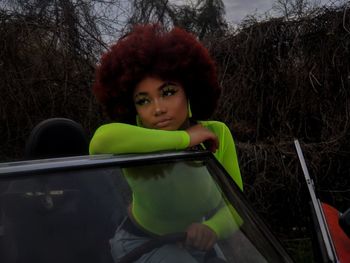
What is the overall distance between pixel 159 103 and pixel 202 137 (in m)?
0.27

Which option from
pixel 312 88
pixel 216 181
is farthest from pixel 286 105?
pixel 216 181

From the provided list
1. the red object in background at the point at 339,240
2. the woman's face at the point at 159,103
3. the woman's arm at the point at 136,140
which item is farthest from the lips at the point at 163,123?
the red object in background at the point at 339,240

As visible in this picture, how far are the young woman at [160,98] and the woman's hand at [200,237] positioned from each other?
0.17 feet

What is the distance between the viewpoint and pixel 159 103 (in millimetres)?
2088

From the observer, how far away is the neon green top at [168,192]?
1.63 m

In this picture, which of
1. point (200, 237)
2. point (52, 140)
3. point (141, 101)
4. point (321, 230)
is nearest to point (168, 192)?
point (200, 237)

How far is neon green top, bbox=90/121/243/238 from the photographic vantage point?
1.63 metres

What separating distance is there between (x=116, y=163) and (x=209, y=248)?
391 millimetres

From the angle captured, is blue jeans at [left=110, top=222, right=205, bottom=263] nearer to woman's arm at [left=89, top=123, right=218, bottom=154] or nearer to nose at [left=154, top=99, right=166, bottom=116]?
woman's arm at [left=89, top=123, right=218, bottom=154]

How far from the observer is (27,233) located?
1413 mm

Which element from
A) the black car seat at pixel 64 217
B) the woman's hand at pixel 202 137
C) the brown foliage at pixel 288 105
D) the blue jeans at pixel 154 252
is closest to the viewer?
the black car seat at pixel 64 217

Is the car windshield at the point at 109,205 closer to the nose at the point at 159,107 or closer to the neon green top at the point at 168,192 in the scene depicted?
the neon green top at the point at 168,192

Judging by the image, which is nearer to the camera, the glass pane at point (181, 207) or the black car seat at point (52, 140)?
the glass pane at point (181, 207)

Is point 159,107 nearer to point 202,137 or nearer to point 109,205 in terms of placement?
point 202,137
